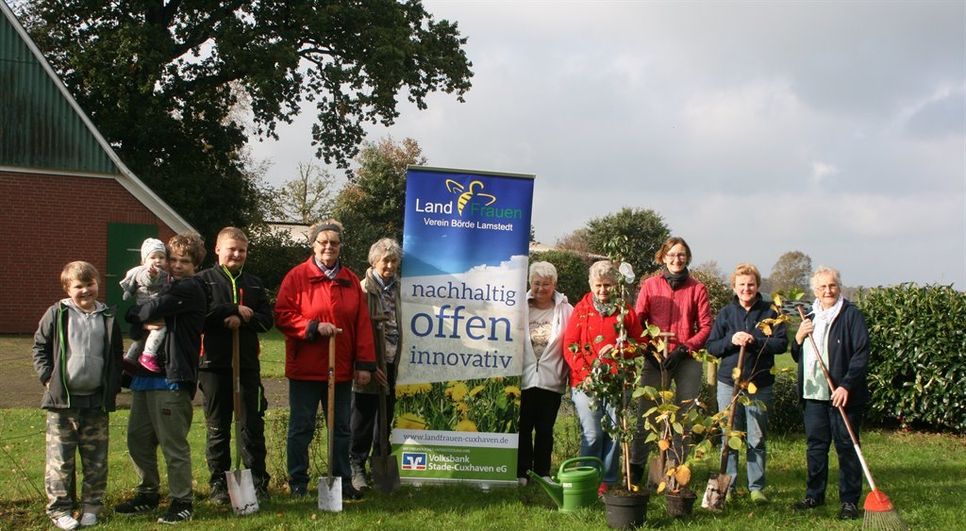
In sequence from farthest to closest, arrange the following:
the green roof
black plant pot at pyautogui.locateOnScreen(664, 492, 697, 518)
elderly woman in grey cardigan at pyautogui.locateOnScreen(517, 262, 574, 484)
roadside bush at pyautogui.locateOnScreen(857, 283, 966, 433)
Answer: the green roof
roadside bush at pyautogui.locateOnScreen(857, 283, 966, 433)
elderly woman in grey cardigan at pyautogui.locateOnScreen(517, 262, 574, 484)
black plant pot at pyautogui.locateOnScreen(664, 492, 697, 518)

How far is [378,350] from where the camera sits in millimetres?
6707

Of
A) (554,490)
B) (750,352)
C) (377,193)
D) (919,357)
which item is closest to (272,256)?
(377,193)

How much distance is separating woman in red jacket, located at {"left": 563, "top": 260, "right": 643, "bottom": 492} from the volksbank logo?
1296 millimetres

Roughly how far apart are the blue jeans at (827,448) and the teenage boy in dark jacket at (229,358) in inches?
155

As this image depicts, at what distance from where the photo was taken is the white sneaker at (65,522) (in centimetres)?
540

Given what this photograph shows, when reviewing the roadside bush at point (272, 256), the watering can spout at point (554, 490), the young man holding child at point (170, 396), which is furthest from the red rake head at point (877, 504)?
the roadside bush at point (272, 256)

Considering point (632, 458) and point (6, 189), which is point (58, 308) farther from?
point (6, 189)

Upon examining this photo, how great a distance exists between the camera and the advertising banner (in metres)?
6.87

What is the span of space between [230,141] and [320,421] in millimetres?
19942

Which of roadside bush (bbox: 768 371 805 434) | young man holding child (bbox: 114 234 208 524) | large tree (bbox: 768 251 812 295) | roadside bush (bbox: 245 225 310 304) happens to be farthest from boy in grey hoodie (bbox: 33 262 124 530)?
large tree (bbox: 768 251 812 295)

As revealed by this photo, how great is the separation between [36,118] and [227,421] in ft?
53.5

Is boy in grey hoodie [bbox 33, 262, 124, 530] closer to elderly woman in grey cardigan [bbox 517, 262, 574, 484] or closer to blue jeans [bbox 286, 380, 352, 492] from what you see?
blue jeans [bbox 286, 380, 352, 492]

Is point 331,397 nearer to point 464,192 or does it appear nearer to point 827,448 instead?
point 464,192

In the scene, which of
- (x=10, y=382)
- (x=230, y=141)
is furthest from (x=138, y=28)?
(x=10, y=382)
